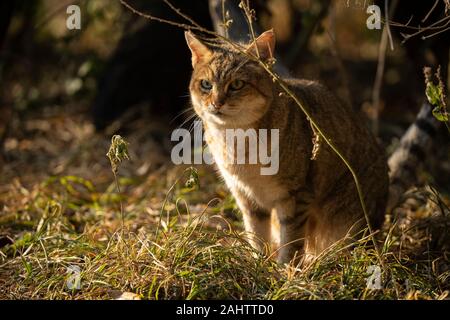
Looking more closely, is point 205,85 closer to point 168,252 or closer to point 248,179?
point 248,179

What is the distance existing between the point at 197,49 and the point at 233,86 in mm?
413

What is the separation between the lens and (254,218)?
4.72 meters

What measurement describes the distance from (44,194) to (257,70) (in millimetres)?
2393

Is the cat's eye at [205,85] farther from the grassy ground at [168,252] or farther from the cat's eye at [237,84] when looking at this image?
the grassy ground at [168,252]

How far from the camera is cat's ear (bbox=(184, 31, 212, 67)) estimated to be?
4.53 metres

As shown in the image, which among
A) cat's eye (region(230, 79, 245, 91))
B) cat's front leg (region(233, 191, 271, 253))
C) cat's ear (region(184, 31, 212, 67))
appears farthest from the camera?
cat's front leg (region(233, 191, 271, 253))

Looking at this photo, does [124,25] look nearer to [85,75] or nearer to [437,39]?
[85,75]

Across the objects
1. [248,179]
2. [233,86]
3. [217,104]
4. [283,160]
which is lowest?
[248,179]

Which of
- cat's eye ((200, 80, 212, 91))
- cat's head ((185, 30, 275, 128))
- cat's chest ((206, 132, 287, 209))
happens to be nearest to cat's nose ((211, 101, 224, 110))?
cat's head ((185, 30, 275, 128))

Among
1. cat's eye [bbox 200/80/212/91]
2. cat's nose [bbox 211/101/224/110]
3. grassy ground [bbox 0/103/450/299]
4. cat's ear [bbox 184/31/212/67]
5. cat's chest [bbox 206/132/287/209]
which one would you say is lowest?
grassy ground [bbox 0/103/450/299]

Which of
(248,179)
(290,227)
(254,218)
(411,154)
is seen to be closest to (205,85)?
(248,179)

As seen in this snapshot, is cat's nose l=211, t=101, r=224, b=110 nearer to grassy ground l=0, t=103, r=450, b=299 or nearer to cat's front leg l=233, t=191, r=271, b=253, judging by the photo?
grassy ground l=0, t=103, r=450, b=299

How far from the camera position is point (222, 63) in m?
4.47

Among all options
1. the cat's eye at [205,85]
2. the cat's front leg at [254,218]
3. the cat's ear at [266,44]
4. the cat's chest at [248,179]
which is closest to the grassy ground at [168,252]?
the cat's front leg at [254,218]
